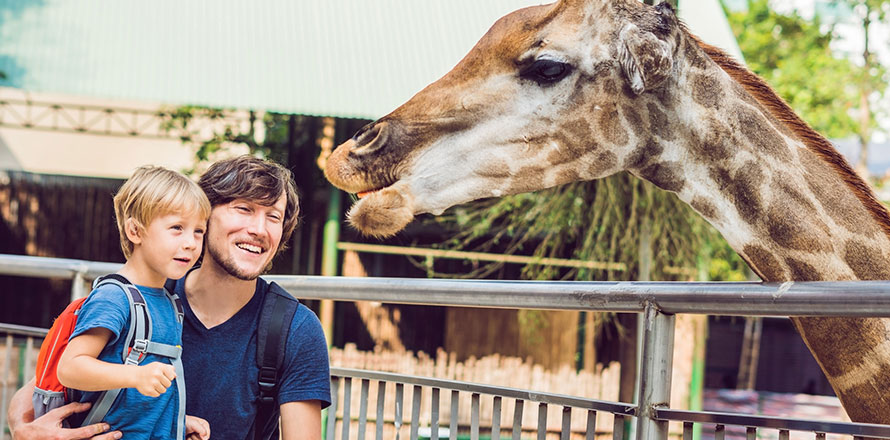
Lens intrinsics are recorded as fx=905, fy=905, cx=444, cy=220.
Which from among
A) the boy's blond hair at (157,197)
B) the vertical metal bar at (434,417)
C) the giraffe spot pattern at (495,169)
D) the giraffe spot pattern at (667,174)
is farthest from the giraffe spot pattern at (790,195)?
the boy's blond hair at (157,197)

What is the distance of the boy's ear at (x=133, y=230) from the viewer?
2348 millimetres

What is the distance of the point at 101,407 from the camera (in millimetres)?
2234

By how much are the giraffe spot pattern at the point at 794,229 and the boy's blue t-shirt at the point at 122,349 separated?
1.75 m

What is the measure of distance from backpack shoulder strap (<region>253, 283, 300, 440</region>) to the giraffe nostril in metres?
Result: 0.56

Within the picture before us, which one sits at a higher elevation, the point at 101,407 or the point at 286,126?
the point at 286,126

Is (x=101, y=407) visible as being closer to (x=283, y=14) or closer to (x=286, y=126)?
(x=283, y=14)

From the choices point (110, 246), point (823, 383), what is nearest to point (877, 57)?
point (823, 383)

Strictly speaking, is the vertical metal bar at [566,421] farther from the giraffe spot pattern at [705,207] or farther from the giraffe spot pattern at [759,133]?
the giraffe spot pattern at [759,133]

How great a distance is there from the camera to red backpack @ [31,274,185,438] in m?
2.20

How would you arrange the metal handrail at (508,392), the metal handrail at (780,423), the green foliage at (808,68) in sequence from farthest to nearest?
the green foliage at (808,68) → the metal handrail at (508,392) → the metal handrail at (780,423)

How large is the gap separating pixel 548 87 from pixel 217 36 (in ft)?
32.5

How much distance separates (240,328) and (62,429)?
51 centimetres

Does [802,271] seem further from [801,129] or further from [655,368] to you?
[655,368]

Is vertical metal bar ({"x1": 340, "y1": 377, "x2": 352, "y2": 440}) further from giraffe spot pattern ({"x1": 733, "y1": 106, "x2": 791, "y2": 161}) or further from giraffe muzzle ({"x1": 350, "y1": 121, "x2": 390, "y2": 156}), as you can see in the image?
giraffe spot pattern ({"x1": 733, "y1": 106, "x2": 791, "y2": 161})
